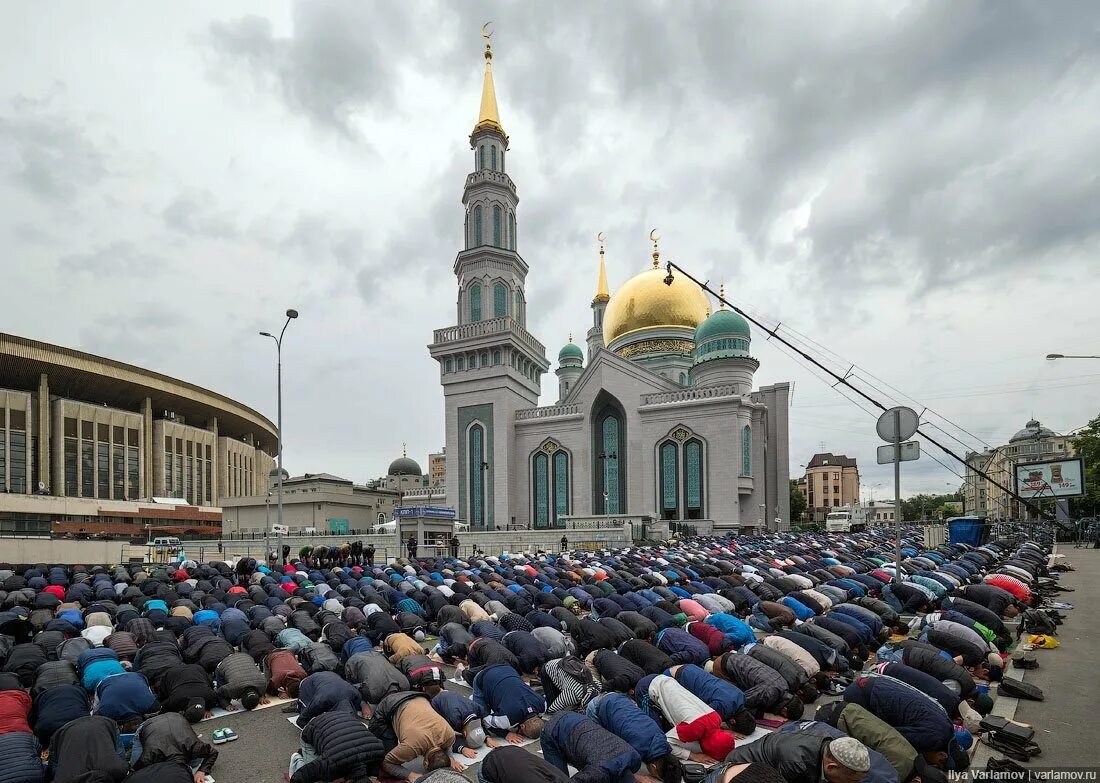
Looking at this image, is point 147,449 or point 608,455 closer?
point 608,455

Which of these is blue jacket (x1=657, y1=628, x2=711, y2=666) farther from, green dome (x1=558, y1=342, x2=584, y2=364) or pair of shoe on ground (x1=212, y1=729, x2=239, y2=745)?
green dome (x1=558, y1=342, x2=584, y2=364)

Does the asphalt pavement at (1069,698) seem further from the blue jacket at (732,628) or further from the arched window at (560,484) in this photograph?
the arched window at (560,484)

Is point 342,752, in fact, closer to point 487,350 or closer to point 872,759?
point 872,759

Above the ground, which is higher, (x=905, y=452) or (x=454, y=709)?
(x=905, y=452)

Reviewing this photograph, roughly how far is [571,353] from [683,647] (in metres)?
63.9

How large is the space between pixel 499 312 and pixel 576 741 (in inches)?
1810

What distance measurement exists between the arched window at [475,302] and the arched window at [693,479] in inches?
751

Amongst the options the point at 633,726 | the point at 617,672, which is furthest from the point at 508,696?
the point at 633,726

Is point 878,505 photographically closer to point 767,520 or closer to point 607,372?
point 767,520

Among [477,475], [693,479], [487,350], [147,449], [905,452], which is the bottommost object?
[693,479]

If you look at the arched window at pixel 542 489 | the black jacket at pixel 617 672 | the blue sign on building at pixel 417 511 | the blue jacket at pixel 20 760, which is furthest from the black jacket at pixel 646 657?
the arched window at pixel 542 489

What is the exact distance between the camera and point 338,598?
628 inches

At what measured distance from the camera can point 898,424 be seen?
11.2 metres

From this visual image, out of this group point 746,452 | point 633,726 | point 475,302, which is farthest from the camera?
point 475,302
